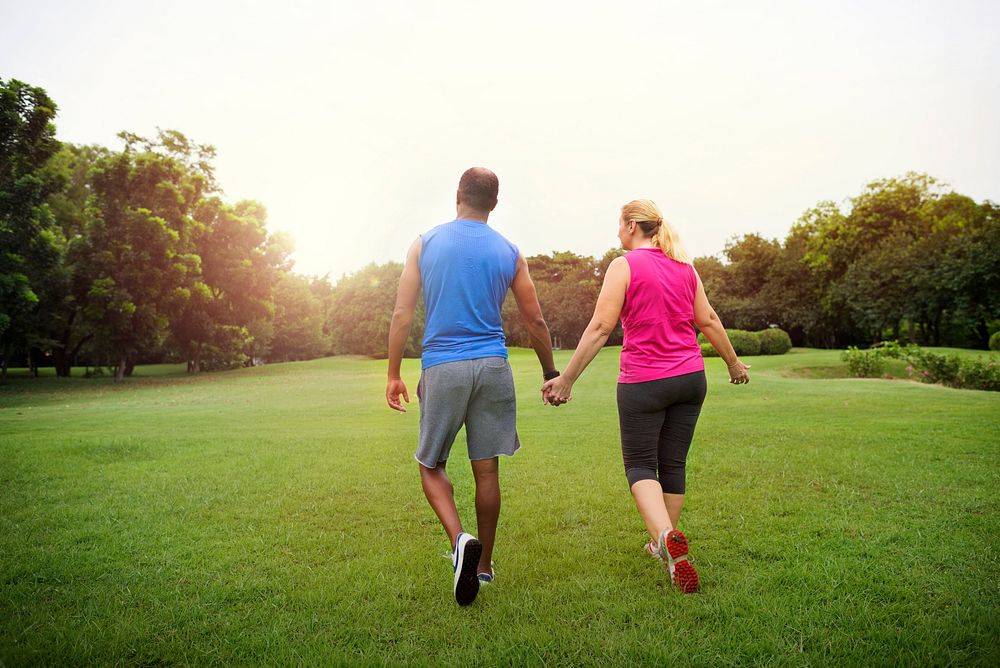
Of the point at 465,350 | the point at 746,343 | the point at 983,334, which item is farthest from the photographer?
the point at 983,334

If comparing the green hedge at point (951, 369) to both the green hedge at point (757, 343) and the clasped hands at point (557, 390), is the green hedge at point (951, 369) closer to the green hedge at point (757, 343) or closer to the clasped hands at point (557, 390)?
the green hedge at point (757, 343)

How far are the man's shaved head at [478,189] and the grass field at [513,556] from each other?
2.23 m

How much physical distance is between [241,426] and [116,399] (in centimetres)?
1159

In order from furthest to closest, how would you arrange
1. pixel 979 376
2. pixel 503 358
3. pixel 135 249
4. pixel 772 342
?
pixel 772 342 < pixel 135 249 < pixel 979 376 < pixel 503 358

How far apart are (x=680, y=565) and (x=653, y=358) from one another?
45.9 inches

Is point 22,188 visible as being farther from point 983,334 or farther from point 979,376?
point 983,334

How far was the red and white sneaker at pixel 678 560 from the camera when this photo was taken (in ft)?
10.7

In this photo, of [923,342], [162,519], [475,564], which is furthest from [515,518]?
[923,342]

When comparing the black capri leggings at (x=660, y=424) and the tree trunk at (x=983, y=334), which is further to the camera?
the tree trunk at (x=983, y=334)

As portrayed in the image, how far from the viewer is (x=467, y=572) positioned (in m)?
3.13

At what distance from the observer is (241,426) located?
11.2 m

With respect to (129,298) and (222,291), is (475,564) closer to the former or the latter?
(129,298)

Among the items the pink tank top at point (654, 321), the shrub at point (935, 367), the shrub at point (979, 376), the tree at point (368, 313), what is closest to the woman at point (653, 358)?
the pink tank top at point (654, 321)

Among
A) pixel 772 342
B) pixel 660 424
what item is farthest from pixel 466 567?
pixel 772 342
